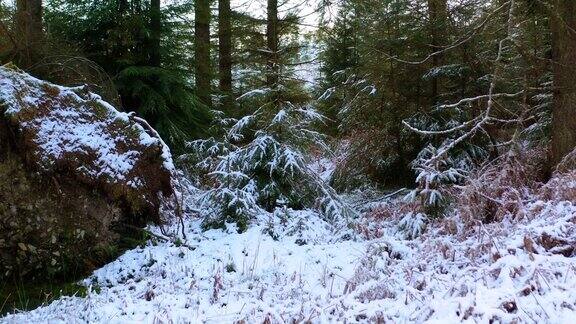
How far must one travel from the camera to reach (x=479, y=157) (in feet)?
25.3

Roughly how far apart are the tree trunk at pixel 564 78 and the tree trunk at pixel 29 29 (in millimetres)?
7354

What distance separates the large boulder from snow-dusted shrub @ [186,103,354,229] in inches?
36.8

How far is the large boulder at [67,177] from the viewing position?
4.62m

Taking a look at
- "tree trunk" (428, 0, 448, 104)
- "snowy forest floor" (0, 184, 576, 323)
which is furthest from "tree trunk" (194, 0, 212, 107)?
"snowy forest floor" (0, 184, 576, 323)

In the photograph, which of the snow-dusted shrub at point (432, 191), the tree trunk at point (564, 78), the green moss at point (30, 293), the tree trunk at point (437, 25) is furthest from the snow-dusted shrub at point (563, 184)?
the green moss at point (30, 293)

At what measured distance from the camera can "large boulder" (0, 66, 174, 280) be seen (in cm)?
462

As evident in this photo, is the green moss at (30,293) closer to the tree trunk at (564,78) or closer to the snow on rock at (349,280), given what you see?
the snow on rock at (349,280)

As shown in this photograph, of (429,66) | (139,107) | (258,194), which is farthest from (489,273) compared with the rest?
(139,107)

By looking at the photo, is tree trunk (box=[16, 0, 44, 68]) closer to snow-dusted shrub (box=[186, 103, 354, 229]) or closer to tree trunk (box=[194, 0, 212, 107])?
tree trunk (box=[194, 0, 212, 107])

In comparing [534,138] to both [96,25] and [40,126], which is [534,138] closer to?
[40,126]

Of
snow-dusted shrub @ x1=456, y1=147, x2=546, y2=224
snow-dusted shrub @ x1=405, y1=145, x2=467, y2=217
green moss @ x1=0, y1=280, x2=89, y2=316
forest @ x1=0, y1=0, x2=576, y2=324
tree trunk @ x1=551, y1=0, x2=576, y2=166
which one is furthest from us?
tree trunk @ x1=551, y1=0, x2=576, y2=166

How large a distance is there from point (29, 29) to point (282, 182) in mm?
4695

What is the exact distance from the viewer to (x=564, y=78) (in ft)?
19.7

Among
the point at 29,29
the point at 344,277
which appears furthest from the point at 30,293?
the point at 29,29
